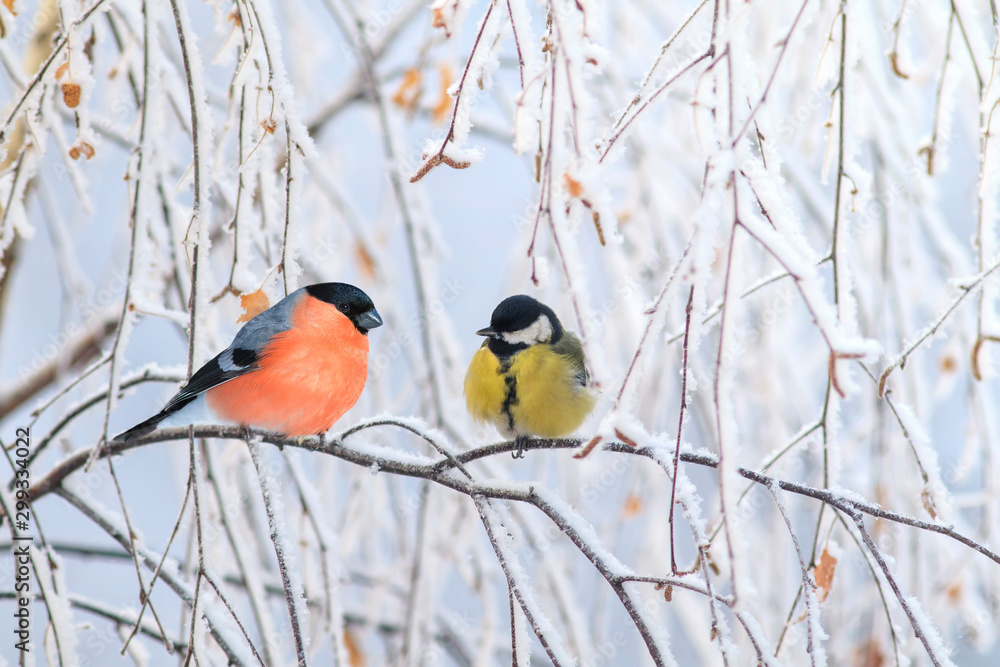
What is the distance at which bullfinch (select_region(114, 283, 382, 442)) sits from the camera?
1.17m

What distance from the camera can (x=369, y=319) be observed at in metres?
1.24

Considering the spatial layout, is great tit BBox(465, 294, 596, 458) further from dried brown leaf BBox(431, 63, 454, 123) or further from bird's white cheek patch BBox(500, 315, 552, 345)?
dried brown leaf BBox(431, 63, 454, 123)

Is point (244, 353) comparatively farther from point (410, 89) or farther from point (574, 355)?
point (410, 89)

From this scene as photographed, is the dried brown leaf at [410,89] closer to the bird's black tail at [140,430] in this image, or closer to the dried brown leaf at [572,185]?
the bird's black tail at [140,430]

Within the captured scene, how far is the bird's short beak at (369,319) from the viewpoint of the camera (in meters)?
1.23

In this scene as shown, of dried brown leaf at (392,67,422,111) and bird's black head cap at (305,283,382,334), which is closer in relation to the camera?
bird's black head cap at (305,283,382,334)

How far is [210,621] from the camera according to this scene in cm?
94

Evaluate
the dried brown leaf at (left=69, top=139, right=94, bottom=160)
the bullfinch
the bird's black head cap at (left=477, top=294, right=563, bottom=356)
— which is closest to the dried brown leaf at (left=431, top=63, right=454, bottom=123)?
the bird's black head cap at (left=477, top=294, right=563, bottom=356)

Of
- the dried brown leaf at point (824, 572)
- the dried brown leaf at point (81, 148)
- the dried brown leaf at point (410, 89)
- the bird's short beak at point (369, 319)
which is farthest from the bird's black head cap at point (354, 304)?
the dried brown leaf at point (824, 572)

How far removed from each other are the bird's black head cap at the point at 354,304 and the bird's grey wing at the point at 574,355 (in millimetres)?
447

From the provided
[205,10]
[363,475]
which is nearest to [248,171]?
[363,475]

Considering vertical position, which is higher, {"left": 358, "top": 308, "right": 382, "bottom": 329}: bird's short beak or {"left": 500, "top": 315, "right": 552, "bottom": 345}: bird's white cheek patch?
{"left": 500, "top": 315, "right": 552, "bottom": 345}: bird's white cheek patch

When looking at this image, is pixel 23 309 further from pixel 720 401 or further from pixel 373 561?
pixel 720 401

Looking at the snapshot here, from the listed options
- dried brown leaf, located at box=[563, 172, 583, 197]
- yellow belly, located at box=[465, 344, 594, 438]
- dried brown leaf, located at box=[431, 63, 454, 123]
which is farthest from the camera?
dried brown leaf, located at box=[431, 63, 454, 123]
